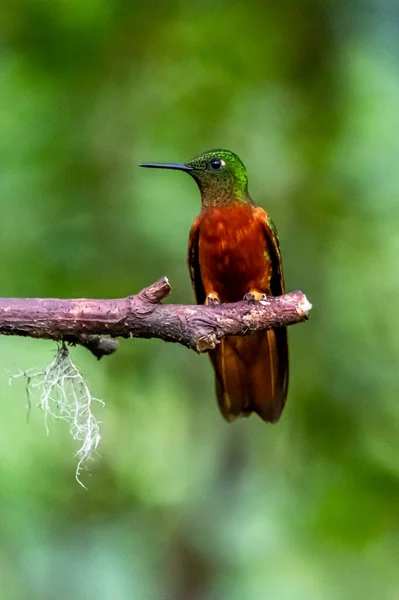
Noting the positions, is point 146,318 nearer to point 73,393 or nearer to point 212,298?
point 73,393

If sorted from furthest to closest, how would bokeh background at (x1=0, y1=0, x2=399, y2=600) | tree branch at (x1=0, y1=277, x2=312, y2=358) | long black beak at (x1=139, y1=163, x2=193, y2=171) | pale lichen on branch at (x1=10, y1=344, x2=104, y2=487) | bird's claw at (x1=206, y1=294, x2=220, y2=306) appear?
bokeh background at (x1=0, y1=0, x2=399, y2=600)
bird's claw at (x1=206, y1=294, x2=220, y2=306)
long black beak at (x1=139, y1=163, x2=193, y2=171)
pale lichen on branch at (x1=10, y1=344, x2=104, y2=487)
tree branch at (x1=0, y1=277, x2=312, y2=358)

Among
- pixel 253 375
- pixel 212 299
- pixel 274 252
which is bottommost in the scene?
pixel 253 375

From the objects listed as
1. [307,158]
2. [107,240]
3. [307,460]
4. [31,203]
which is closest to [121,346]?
[107,240]

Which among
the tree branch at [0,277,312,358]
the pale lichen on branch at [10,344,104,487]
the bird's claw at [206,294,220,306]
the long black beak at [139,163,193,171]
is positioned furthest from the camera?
the bird's claw at [206,294,220,306]

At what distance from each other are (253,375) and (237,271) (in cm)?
50

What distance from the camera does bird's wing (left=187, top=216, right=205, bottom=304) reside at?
323 centimetres

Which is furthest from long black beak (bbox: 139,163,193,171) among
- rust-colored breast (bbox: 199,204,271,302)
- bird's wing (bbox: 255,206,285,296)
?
bird's wing (bbox: 255,206,285,296)

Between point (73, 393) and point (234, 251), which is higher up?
point (234, 251)

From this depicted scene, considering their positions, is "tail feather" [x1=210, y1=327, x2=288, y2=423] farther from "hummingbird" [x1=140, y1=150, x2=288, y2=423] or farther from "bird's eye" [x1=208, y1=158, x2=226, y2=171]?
"bird's eye" [x1=208, y1=158, x2=226, y2=171]

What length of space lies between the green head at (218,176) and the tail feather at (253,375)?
2.01 ft

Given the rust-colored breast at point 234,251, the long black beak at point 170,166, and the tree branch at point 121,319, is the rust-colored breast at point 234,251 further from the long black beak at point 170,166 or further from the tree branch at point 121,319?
the tree branch at point 121,319

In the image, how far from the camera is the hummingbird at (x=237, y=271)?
3.12m

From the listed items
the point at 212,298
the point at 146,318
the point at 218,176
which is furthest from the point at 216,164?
the point at 146,318

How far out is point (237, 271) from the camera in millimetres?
3119
